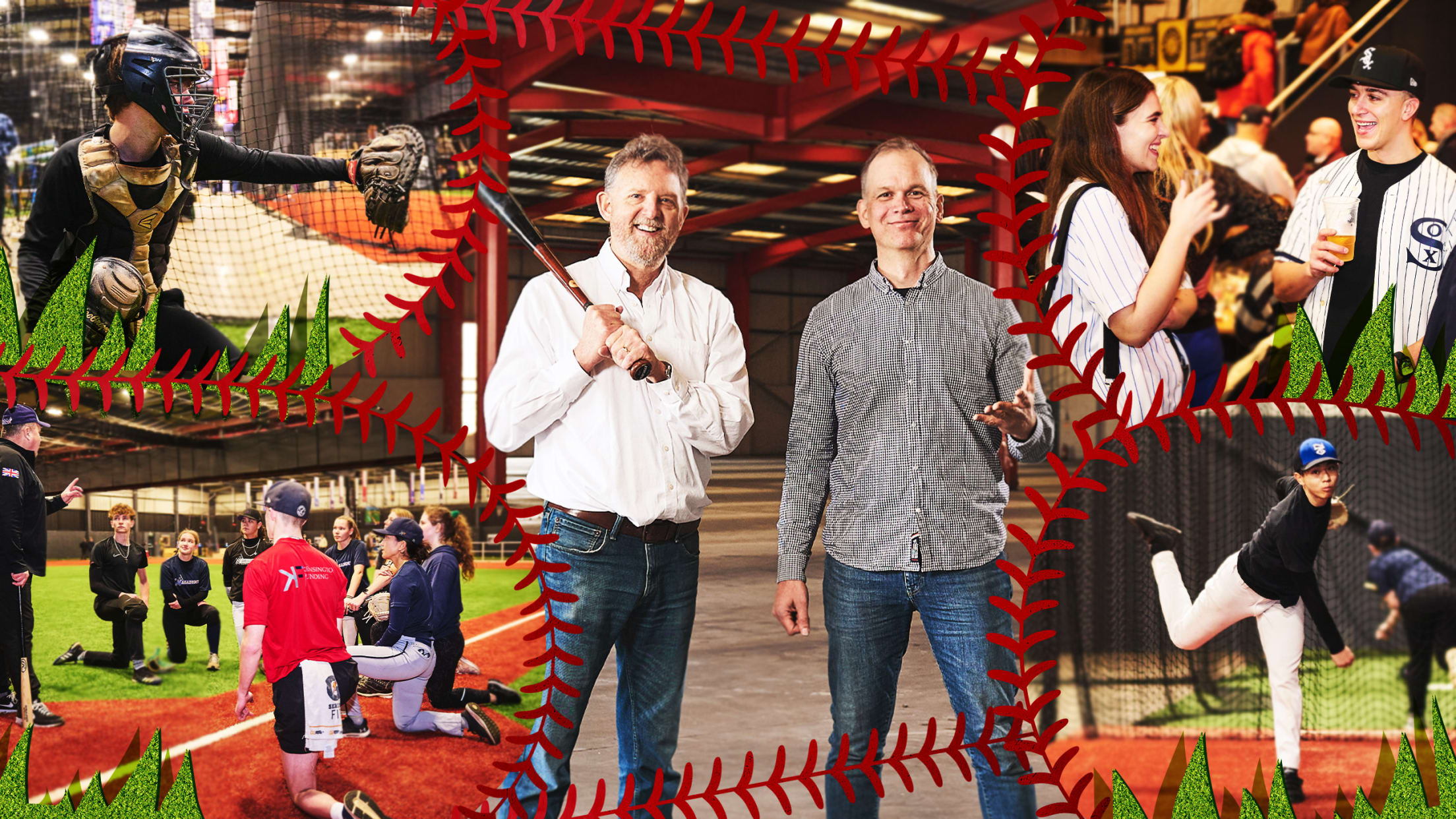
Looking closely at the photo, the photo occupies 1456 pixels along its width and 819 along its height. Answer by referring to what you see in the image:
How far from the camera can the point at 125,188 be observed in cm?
269

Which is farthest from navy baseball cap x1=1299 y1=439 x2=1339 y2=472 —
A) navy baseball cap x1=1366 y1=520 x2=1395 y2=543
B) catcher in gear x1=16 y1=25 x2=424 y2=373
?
catcher in gear x1=16 y1=25 x2=424 y2=373

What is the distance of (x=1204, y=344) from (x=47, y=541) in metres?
3.05

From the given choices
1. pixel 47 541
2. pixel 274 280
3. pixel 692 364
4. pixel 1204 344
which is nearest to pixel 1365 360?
pixel 1204 344

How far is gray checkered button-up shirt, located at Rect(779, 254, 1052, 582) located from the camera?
2365 mm

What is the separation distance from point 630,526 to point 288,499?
0.89 metres

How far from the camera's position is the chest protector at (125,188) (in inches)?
106

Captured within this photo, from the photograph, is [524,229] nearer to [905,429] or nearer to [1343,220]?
[905,429]

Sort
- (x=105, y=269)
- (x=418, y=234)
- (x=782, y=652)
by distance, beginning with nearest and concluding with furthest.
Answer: (x=105, y=269)
(x=418, y=234)
(x=782, y=652)

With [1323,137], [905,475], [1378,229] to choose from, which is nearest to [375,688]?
[905,475]

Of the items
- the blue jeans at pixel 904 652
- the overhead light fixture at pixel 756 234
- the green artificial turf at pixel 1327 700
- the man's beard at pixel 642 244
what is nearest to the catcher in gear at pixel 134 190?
the man's beard at pixel 642 244

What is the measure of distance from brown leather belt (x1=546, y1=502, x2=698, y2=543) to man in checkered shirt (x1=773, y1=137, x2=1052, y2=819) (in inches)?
10.0

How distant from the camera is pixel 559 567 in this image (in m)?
2.25

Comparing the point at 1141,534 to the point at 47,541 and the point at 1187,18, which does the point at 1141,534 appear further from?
the point at 47,541

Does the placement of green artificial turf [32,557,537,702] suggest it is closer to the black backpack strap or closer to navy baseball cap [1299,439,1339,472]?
the black backpack strap
